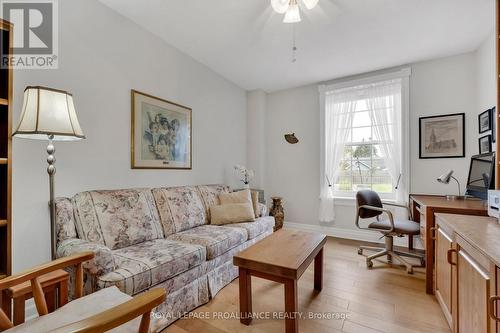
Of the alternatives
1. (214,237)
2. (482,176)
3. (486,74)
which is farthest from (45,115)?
(486,74)

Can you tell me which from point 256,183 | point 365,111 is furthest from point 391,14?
point 256,183

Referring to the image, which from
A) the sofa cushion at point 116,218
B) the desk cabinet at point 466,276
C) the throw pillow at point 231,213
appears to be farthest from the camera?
the throw pillow at point 231,213

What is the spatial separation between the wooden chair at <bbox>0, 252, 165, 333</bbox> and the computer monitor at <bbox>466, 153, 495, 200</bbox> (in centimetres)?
281

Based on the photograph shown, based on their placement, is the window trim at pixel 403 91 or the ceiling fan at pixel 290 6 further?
the window trim at pixel 403 91

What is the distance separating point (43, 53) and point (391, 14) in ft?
10.1

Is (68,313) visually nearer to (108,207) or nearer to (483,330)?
(108,207)

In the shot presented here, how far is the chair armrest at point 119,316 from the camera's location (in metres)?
0.70

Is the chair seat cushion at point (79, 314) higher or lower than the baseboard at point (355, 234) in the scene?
higher

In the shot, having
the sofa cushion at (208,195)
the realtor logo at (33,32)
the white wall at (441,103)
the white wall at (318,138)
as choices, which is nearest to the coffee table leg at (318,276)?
the sofa cushion at (208,195)

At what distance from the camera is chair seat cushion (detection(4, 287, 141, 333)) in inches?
37.2

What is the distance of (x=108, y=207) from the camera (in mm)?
1905

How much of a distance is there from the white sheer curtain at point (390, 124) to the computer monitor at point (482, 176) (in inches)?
30.1

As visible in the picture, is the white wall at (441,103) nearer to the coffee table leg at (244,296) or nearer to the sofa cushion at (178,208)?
the coffee table leg at (244,296)

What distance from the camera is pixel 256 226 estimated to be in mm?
2652
